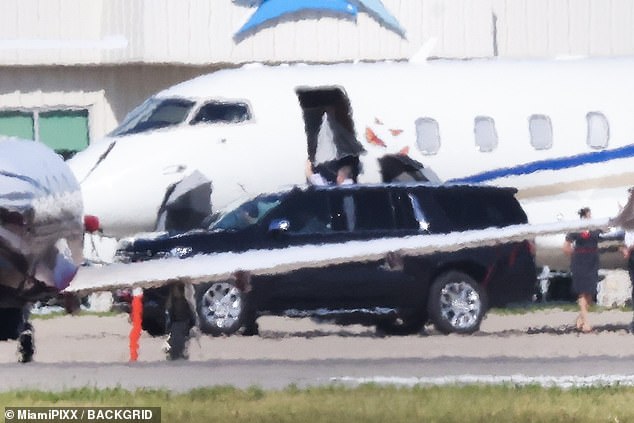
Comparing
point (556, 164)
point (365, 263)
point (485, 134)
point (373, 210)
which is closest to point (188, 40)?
point (485, 134)

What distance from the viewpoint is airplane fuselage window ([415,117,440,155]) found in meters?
30.5

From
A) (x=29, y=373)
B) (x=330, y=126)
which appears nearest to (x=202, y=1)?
(x=330, y=126)

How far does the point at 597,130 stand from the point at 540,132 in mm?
968

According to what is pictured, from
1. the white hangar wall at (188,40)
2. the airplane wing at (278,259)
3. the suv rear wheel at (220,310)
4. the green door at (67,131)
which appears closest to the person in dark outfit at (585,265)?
the suv rear wheel at (220,310)

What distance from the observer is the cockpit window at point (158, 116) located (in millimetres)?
29562

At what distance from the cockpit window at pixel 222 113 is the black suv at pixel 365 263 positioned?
181cm

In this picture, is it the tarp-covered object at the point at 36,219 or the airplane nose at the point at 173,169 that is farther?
the airplane nose at the point at 173,169

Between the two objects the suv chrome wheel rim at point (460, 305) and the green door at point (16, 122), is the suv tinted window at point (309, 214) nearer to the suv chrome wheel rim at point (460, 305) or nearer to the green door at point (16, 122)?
the suv chrome wheel rim at point (460, 305)

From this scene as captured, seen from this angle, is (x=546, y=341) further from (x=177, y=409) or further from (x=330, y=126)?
(x=177, y=409)

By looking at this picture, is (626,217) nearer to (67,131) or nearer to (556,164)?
(556,164)

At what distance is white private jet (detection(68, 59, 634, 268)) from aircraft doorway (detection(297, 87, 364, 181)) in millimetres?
25

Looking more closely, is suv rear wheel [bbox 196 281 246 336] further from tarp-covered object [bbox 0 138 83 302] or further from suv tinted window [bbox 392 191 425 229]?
tarp-covered object [bbox 0 138 83 302]

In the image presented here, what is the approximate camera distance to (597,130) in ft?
104

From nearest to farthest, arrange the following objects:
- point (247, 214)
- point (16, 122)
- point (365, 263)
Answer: point (365, 263)
point (247, 214)
point (16, 122)
